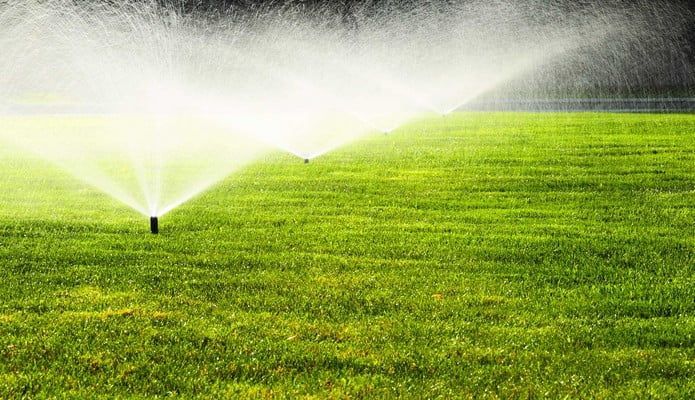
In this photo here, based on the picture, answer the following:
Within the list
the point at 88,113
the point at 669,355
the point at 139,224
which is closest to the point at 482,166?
the point at 139,224

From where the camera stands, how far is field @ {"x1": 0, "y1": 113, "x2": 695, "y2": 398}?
5125 millimetres

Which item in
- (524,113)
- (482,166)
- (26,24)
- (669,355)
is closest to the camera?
(669,355)

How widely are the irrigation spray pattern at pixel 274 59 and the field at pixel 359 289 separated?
9.46 meters

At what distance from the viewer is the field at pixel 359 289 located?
16.8 feet

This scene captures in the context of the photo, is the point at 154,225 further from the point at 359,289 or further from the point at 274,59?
the point at 274,59

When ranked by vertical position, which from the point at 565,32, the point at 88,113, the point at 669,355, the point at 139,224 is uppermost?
the point at 565,32

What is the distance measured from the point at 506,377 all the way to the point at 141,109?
3010 centimetres

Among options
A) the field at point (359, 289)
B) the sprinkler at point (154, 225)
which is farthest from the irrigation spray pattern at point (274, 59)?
the sprinkler at point (154, 225)

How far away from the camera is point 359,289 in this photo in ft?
22.5

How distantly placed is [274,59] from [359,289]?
87.8 feet

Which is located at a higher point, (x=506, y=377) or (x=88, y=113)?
(x=88, y=113)

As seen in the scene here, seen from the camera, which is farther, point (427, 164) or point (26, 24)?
point (26, 24)

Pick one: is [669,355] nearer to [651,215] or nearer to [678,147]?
[651,215]

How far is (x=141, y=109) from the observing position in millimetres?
33625
